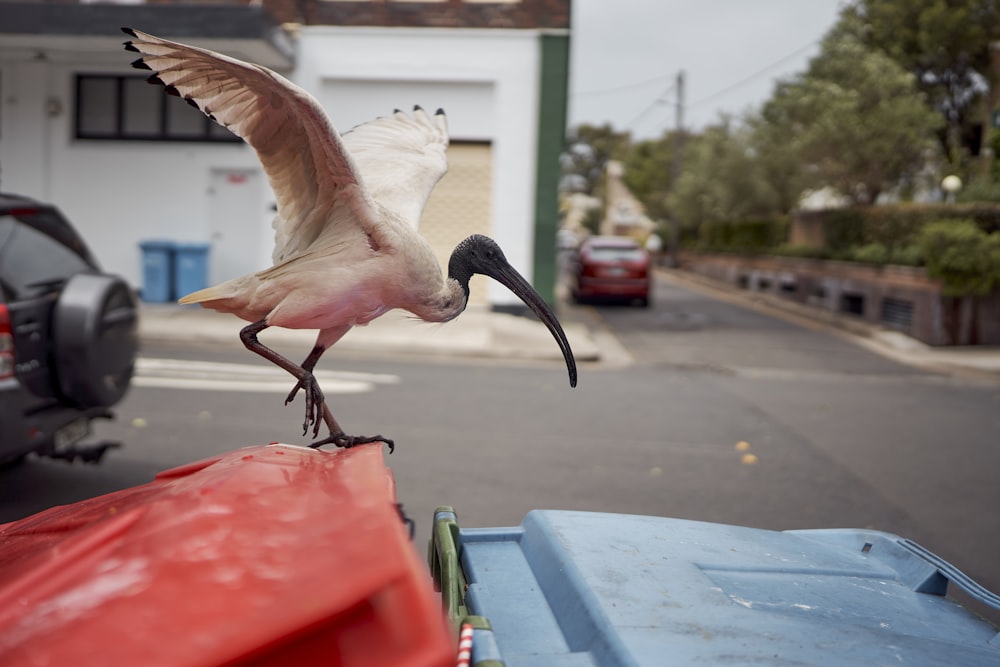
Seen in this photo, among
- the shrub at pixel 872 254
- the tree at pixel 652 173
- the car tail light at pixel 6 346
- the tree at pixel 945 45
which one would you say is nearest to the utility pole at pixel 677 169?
the tree at pixel 652 173

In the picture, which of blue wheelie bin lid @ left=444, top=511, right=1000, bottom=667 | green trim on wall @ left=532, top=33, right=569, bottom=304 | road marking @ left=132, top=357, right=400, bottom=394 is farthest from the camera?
green trim on wall @ left=532, top=33, right=569, bottom=304

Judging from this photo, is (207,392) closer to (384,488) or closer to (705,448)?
(705,448)

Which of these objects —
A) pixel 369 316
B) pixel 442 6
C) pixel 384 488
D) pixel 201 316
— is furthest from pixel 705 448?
pixel 442 6

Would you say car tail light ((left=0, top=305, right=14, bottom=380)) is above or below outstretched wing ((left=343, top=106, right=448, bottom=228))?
below

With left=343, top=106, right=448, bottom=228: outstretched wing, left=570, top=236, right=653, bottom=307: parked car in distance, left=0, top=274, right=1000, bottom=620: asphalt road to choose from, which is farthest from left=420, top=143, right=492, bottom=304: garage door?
left=343, top=106, right=448, bottom=228: outstretched wing

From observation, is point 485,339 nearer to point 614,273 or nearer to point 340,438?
point 614,273

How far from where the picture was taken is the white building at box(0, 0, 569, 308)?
613 inches

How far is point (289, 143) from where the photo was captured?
2631mm

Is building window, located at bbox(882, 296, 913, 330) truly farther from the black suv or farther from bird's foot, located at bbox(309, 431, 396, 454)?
bird's foot, located at bbox(309, 431, 396, 454)

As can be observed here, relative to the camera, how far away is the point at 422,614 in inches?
51.6

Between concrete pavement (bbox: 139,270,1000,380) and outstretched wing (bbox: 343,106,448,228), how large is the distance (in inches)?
328

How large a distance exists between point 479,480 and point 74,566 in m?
5.11

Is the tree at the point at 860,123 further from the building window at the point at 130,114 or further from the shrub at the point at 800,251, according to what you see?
the building window at the point at 130,114

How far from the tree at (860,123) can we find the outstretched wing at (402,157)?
19178 mm
